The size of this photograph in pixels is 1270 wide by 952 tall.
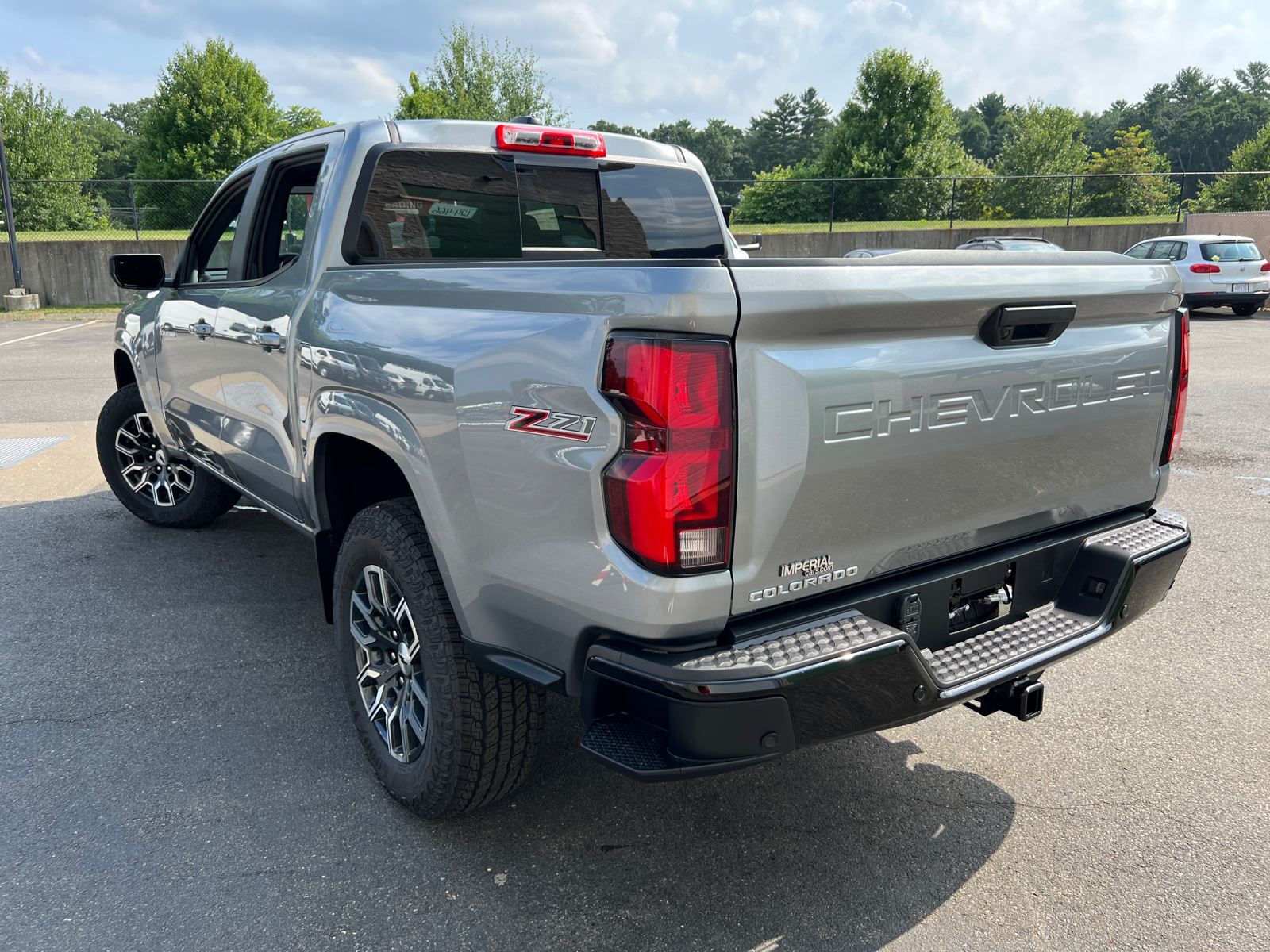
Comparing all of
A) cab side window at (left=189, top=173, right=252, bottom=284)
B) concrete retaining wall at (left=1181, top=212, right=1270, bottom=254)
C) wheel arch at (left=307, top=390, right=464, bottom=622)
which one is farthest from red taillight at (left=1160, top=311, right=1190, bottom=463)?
concrete retaining wall at (left=1181, top=212, right=1270, bottom=254)

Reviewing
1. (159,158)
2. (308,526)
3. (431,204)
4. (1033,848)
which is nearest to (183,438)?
(308,526)

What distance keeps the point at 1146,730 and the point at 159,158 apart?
48765 mm

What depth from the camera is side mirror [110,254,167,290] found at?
4.39 meters

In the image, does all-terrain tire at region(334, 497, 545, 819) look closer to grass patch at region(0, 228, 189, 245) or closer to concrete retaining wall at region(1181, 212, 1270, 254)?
grass patch at region(0, 228, 189, 245)

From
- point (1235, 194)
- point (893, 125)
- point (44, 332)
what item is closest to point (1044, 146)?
point (893, 125)

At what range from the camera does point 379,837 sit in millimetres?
2605

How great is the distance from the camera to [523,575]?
2.12m

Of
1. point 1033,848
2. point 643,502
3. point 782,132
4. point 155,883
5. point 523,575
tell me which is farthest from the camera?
point 782,132

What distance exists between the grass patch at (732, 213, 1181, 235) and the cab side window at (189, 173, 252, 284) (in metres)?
24.8

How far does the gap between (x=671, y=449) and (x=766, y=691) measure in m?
0.53

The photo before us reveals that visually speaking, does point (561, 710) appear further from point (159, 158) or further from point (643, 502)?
point (159, 158)

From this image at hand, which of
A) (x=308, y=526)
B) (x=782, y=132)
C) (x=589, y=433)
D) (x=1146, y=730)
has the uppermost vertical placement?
(x=782, y=132)

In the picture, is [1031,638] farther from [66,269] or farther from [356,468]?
[66,269]

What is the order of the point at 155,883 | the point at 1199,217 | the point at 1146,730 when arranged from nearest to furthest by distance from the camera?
1. the point at 155,883
2. the point at 1146,730
3. the point at 1199,217
